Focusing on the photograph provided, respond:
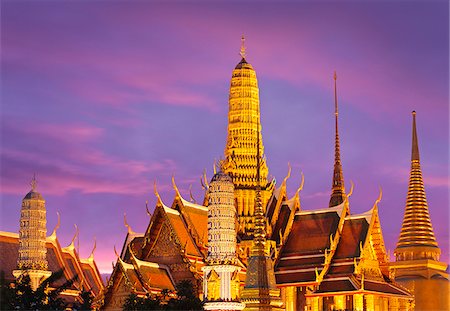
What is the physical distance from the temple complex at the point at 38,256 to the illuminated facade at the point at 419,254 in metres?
14.0

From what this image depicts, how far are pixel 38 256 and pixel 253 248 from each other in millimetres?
7097

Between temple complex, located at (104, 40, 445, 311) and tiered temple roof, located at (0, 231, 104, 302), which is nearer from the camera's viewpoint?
temple complex, located at (104, 40, 445, 311)

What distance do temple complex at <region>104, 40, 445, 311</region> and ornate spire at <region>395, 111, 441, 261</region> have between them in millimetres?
11538

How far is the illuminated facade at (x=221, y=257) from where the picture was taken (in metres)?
38.6

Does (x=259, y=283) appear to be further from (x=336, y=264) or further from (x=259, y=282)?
(x=336, y=264)

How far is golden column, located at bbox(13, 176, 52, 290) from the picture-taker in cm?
4188

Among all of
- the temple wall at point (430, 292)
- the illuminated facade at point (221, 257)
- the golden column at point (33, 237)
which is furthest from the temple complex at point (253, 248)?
the temple wall at point (430, 292)

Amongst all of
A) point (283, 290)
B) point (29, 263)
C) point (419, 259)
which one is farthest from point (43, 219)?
point (419, 259)

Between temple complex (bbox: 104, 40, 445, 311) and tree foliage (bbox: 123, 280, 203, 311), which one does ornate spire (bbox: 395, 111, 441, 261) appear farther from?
tree foliage (bbox: 123, 280, 203, 311)

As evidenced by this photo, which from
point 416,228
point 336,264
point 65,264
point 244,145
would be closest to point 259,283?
point 336,264

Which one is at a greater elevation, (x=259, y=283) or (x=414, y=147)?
(x=414, y=147)

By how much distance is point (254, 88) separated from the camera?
49062 mm

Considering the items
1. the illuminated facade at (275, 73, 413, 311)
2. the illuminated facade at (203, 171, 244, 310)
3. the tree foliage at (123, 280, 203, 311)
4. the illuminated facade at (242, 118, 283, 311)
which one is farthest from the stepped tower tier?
the illuminated facade at (275, 73, 413, 311)

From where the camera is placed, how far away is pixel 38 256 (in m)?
42.1
